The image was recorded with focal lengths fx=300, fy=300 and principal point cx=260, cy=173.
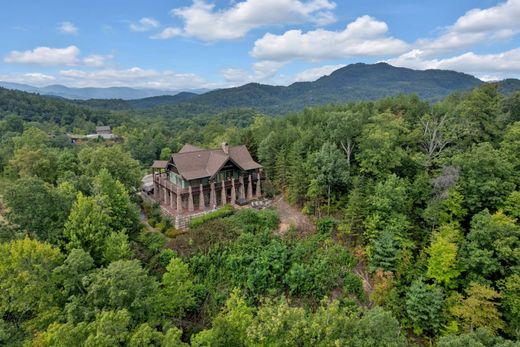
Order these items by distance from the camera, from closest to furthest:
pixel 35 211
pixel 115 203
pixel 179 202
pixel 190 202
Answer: pixel 35 211
pixel 115 203
pixel 179 202
pixel 190 202

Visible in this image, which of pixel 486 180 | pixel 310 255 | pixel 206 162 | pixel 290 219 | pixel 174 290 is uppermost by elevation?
pixel 206 162

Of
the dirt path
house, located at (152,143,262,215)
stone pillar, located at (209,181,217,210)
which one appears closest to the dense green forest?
the dirt path

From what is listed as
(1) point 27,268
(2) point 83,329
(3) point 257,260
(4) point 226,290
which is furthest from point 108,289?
(3) point 257,260

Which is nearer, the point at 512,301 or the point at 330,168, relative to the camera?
the point at 512,301

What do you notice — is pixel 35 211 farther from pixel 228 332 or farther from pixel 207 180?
pixel 228 332

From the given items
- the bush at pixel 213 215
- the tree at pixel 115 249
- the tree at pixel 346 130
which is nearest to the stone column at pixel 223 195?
the bush at pixel 213 215

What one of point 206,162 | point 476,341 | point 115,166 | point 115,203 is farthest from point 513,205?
point 115,166

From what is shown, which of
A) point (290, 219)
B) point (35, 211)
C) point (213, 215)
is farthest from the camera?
point (213, 215)

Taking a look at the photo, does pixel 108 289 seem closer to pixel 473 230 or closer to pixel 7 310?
pixel 7 310
